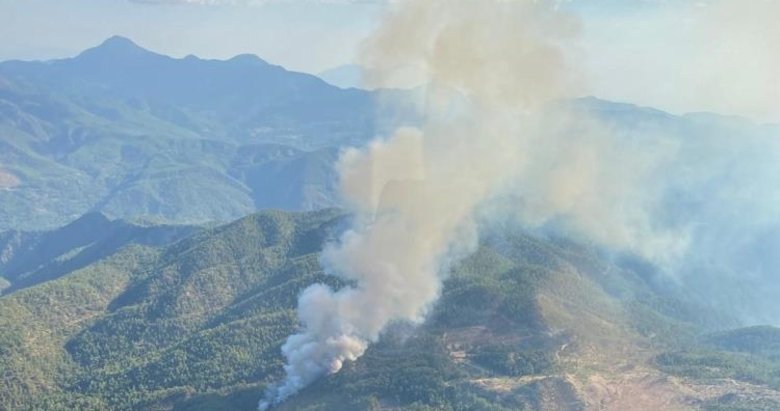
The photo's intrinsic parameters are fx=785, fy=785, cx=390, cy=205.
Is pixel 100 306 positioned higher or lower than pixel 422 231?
lower

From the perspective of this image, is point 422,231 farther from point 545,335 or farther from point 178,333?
point 178,333

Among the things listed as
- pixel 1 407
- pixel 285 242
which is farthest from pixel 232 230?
pixel 1 407

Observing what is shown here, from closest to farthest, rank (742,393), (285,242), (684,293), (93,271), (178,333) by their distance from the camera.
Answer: (742,393)
(178,333)
(93,271)
(285,242)
(684,293)

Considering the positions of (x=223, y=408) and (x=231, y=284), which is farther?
(x=231, y=284)

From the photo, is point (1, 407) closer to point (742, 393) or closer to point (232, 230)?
point (232, 230)

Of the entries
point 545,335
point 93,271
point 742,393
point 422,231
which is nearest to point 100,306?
point 93,271

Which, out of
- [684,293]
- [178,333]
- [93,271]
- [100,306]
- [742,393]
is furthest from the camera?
[684,293]

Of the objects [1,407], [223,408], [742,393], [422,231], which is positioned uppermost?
[422,231]
